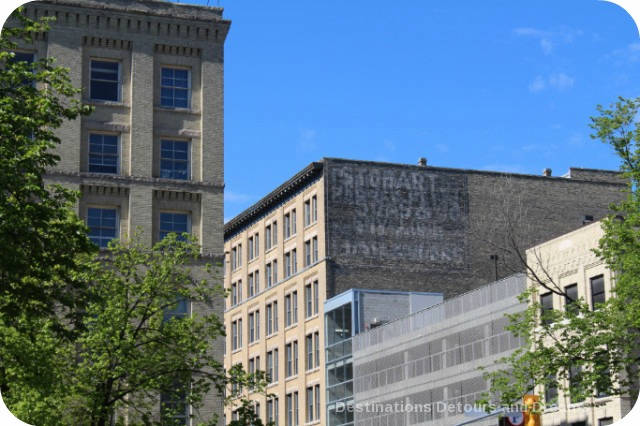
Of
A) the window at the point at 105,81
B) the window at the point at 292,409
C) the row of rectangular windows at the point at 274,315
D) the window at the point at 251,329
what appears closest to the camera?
the window at the point at 105,81

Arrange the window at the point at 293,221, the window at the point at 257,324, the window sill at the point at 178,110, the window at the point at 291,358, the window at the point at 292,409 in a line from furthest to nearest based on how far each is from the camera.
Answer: the window at the point at 257,324 → the window at the point at 293,221 → the window at the point at 291,358 → the window at the point at 292,409 → the window sill at the point at 178,110

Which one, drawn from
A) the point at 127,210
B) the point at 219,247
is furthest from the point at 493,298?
the point at 127,210

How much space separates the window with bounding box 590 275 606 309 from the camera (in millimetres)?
54781

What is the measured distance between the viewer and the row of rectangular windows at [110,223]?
2146 inches

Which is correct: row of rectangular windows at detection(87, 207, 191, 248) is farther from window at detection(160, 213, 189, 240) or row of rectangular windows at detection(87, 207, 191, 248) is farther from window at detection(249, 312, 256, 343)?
window at detection(249, 312, 256, 343)

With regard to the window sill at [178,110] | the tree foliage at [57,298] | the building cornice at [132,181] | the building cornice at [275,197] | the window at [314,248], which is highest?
the building cornice at [275,197]

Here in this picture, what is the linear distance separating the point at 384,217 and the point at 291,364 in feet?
44.5

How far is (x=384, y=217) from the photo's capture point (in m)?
85.6

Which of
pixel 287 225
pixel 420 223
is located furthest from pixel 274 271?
pixel 420 223

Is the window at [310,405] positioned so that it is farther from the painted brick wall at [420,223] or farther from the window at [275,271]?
the window at [275,271]

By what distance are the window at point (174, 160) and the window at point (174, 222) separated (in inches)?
A: 71.4

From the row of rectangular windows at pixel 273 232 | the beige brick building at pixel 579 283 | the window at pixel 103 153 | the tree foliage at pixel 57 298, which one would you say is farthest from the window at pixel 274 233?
the tree foliage at pixel 57 298

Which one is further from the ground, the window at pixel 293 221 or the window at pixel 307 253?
the window at pixel 293 221

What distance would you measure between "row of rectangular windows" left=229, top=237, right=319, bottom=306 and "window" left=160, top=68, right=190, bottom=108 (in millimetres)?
30584
